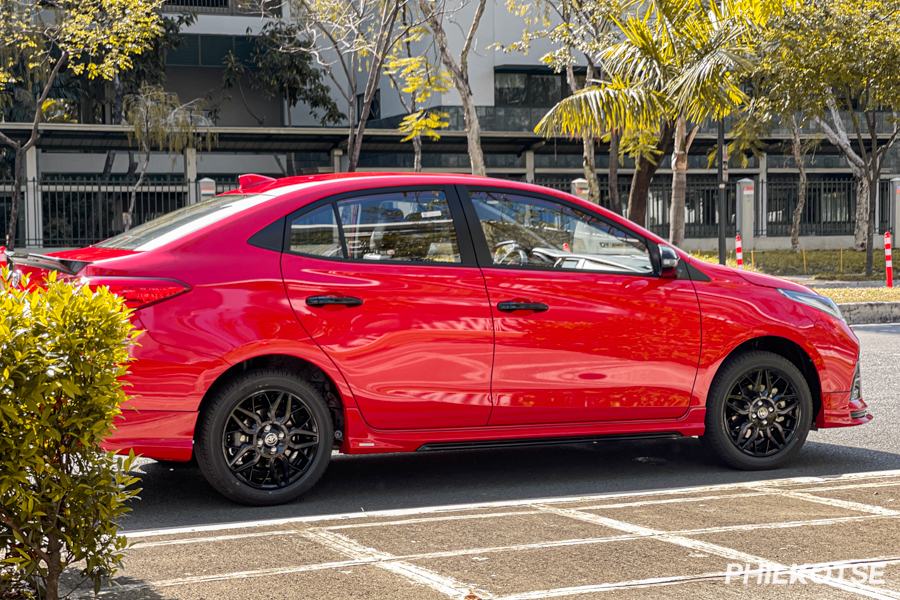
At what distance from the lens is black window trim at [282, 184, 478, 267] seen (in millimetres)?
5547

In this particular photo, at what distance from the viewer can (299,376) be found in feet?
18.0

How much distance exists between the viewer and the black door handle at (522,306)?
575 centimetres

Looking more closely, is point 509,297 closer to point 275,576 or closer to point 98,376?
point 275,576

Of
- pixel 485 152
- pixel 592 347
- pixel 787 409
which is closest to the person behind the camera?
pixel 592 347

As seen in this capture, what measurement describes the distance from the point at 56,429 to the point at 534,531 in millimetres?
2305

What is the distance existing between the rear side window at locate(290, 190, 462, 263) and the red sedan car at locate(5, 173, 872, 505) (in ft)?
0.04

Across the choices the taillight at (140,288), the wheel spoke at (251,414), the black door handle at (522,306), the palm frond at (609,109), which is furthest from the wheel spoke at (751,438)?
the palm frond at (609,109)

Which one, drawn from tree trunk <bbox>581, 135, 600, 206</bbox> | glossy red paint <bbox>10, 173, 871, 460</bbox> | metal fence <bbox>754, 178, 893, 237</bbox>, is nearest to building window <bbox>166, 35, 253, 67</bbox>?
tree trunk <bbox>581, 135, 600, 206</bbox>

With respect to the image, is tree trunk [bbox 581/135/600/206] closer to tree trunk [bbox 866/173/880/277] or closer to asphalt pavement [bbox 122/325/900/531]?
tree trunk [bbox 866/173/880/277]

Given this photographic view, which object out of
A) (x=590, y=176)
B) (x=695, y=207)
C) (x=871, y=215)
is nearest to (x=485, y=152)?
(x=695, y=207)

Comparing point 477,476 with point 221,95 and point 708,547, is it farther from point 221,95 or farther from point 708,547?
point 221,95

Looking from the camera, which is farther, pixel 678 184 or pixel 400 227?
pixel 678 184

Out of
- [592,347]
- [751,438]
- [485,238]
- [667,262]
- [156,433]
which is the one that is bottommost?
[751,438]

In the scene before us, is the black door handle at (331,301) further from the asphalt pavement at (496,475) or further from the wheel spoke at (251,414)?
the asphalt pavement at (496,475)
